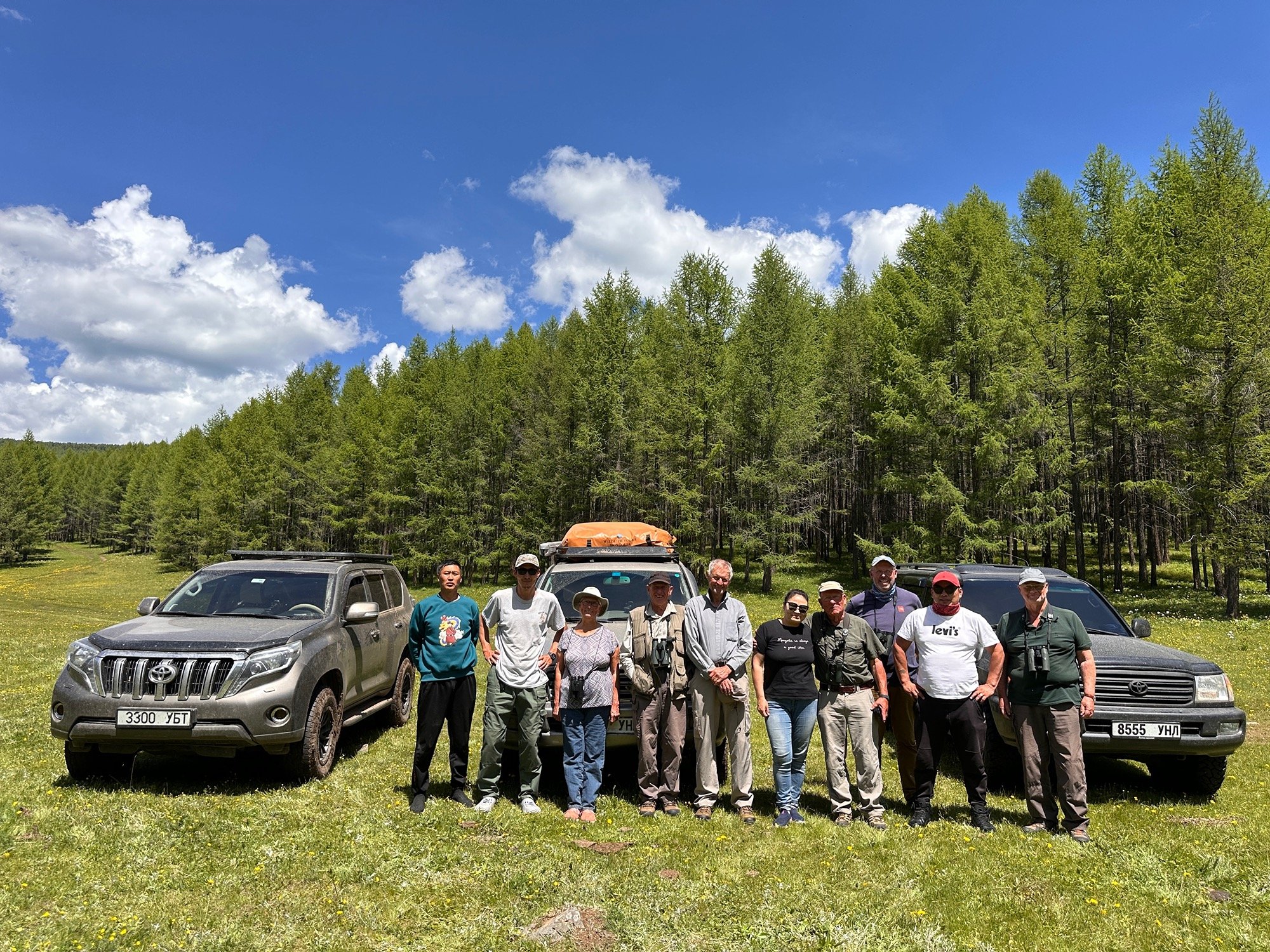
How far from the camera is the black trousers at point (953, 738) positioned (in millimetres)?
5484

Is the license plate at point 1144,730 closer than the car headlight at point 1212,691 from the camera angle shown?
Yes

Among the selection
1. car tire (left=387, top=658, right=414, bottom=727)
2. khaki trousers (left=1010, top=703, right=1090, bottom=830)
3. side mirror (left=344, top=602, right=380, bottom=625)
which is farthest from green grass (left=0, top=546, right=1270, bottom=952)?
car tire (left=387, top=658, right=414, bottom=727)

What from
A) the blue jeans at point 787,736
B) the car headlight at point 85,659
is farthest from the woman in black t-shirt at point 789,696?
the car headlight at point 85,659

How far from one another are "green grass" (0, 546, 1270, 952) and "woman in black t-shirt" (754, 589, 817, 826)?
333mm

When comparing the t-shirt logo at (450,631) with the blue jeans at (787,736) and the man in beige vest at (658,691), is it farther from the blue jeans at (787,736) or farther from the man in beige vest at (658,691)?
the blue jeans at (787,736)

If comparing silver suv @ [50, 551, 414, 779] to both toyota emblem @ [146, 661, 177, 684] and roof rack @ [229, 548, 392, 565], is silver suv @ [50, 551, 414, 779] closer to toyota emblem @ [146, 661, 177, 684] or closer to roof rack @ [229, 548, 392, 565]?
toyota emblem @ [146, 661, 177, 684]

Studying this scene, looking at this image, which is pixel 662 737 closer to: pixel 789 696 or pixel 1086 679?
pixel 789 696

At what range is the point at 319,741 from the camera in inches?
252

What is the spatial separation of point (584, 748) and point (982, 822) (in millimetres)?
3183

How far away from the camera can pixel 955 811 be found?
5941 mm

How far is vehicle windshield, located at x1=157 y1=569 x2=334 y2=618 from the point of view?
7.00 metres

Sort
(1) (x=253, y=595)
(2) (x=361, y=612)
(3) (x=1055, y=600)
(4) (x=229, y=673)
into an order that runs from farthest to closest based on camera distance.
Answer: (3) (x=1055, y=600) → (1) (x=253, y=595) → (2) (x=361, y=612) → (4) (x=229, y=673)

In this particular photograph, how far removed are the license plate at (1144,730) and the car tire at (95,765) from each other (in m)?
8.50

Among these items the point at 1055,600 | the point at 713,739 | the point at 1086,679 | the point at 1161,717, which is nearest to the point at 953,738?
the point at 1086,679
